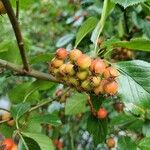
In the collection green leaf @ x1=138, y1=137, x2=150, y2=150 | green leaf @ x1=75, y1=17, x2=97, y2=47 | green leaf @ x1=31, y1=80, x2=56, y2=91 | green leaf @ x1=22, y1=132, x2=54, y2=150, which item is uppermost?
green leaf @ x1=75, y1=17, x2=97, y2=47

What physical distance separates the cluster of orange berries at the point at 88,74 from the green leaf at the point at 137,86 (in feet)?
0.21

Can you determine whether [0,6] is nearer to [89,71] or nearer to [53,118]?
[89,71]

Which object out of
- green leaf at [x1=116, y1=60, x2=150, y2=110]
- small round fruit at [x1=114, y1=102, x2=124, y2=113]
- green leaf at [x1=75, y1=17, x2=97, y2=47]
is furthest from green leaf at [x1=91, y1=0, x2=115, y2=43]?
small round fruit at [x1=114, y1=102, x2=124, y2=113]

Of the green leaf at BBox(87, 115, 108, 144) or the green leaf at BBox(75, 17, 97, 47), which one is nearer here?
the green leaf at BBox(75, 17, 97, 47)

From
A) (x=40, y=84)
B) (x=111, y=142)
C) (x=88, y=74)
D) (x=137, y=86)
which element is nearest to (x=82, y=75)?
(x=88, y=74)

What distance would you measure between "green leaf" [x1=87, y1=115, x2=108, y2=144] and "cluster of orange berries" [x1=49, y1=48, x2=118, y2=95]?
1.59 ft

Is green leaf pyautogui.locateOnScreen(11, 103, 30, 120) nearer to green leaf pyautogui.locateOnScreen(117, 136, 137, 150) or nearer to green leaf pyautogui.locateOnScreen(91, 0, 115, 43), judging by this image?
green leaf pyautogui.locateOnScreen(91, 0, 115, 43)

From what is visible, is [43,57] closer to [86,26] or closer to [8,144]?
[86,26]

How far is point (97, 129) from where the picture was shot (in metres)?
1.74

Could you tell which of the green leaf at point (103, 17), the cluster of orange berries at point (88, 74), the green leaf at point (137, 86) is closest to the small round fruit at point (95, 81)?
the cluster of orange berries at point (88, 74)

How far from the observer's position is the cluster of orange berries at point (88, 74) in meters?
1.22

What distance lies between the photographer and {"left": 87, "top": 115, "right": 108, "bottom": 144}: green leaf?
173cm

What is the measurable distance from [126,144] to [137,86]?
0.48 metres

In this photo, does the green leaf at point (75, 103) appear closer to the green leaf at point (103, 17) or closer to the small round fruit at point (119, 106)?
the green leaf at point (103, 17)
